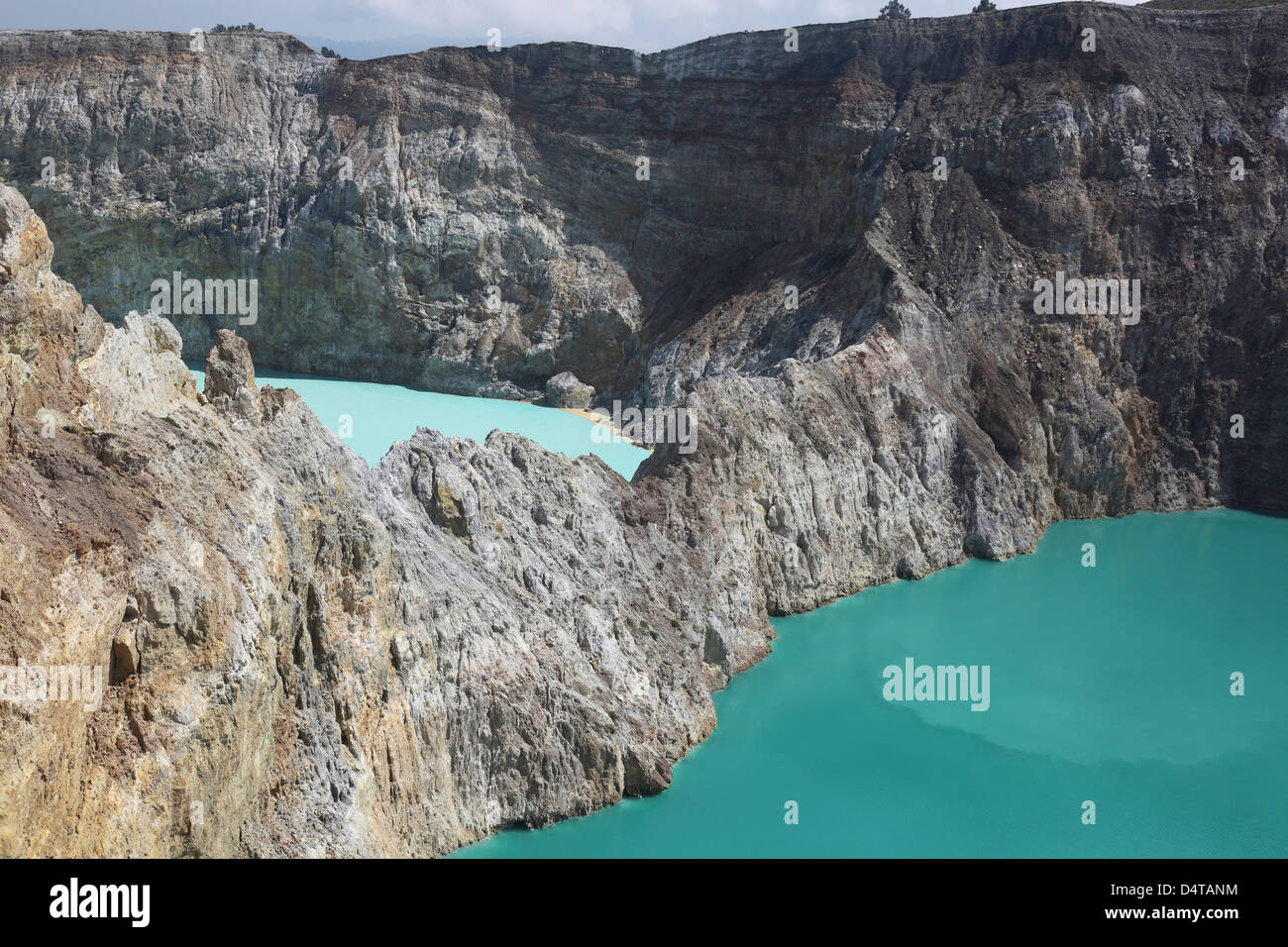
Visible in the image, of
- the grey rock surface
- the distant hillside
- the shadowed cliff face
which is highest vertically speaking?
the distant hillside

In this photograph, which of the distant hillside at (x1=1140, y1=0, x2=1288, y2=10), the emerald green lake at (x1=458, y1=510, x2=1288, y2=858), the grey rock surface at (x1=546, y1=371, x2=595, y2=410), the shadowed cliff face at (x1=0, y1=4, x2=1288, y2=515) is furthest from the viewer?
the grey rock surface at (x1=546, y1=371, x2=595, y2=410)

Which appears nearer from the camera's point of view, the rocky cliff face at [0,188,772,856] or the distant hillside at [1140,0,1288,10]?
the rocky cliff face at [0,188,772,856]

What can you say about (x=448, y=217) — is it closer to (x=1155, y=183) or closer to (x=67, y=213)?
(x=67, y=213)

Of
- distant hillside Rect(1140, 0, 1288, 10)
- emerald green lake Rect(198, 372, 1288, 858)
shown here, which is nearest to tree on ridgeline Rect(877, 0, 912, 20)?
distant hillside Rect(1140, 0, 1288, 10)

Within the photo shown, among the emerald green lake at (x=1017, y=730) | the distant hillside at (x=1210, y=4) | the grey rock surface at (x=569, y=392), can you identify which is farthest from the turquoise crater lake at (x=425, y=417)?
the distant hillside at (x=1210, y=4)

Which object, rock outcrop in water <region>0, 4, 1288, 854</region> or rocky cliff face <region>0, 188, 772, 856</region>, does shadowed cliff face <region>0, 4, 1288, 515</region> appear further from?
rocky cliff face <region>0, 188, 772, 856</region>

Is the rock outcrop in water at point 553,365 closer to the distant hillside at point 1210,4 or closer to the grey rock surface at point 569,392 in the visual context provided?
the grey rock surface at point 569,392
